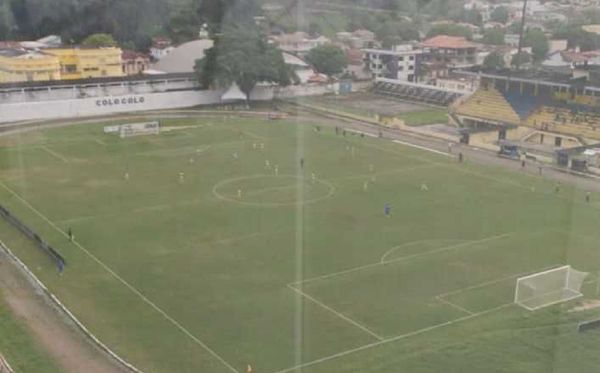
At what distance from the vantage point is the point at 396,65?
15.2m

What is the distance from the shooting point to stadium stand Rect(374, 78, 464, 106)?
43.8 feet

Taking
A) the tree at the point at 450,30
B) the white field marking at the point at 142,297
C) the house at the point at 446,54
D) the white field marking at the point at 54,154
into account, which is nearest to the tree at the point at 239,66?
the tree at the point at 450,30

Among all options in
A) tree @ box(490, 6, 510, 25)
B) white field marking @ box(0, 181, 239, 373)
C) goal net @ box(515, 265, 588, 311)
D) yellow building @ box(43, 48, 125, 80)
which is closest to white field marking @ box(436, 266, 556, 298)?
goal net @ box(515, 265, 588, 311)

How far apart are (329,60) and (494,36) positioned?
357 centimetres

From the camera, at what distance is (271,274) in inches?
206

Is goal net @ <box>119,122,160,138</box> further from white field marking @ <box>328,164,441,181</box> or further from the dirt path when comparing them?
the dirt path

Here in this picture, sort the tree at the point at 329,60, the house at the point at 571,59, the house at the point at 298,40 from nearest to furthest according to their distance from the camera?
the house at the point at 298,40, the house at the point at 571,59, the tree at the point at 329,60

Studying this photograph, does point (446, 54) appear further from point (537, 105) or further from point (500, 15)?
point (500, 15)

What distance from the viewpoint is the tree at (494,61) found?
11.4m

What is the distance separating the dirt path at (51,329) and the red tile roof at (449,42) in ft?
30.1

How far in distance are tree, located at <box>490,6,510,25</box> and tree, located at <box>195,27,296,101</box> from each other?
373 cm

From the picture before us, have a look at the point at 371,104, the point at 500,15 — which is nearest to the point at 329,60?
the point at 371,104

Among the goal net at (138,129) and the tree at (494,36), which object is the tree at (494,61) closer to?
the tree at (494,36)

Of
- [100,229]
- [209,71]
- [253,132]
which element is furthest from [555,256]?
[209,71]
